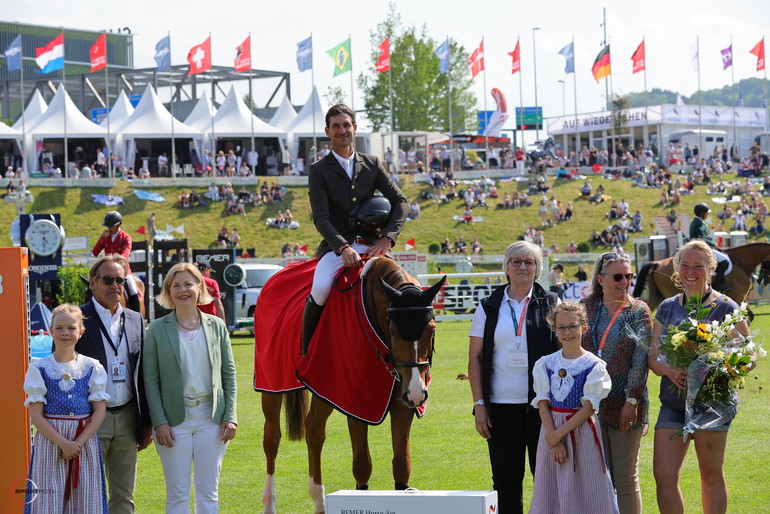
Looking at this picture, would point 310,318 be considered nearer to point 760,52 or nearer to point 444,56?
point 444,56

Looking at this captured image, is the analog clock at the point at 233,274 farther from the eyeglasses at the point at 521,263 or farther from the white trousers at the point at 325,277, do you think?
the eyeglasses at the point at 521,263

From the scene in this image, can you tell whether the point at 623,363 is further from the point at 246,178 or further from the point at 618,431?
the point at 246,178

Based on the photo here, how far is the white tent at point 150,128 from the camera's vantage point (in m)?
49.1

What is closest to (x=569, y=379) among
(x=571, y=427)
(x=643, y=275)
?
(x=571, y=427)

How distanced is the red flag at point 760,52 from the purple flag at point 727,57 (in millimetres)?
1415

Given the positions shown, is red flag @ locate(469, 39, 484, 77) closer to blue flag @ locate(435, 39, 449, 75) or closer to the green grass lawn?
blue flag @ locate(435, 39, 449, 75)

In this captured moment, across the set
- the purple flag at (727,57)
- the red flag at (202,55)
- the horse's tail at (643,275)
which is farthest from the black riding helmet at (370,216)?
the purple flag at (727,57)

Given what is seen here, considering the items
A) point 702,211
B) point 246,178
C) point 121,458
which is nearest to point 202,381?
point 121,458

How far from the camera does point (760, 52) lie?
6059cm

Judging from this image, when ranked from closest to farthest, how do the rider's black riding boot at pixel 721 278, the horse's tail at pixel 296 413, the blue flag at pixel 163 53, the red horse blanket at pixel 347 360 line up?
the red horse blanket at pixel 347 360, the horse's tail at pixel 296 413, the rider's black riding boot at pixel 721 278, the blue flag at pixel 163 53

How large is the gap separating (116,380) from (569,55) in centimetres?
5737

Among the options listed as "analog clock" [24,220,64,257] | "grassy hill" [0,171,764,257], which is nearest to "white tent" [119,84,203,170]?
"grassy hill" [0,171,764,257]

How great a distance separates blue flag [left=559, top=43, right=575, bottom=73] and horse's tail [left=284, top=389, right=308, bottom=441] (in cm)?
5430

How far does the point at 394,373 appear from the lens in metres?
6.37
